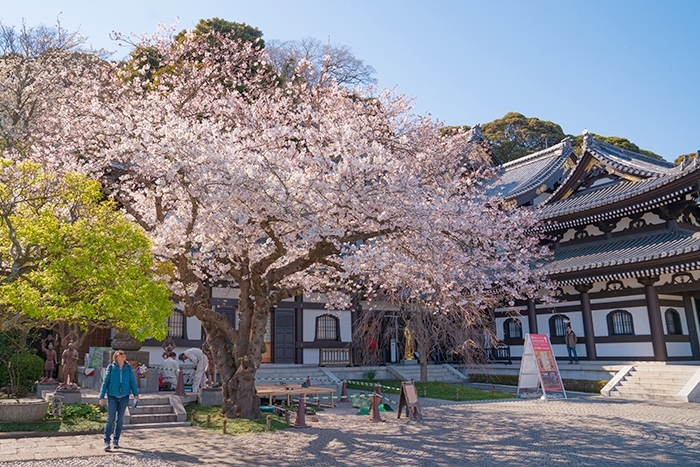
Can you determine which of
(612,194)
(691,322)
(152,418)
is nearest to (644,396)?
(691,322)

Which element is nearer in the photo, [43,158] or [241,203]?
[241,203]

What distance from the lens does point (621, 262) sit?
74.5ft

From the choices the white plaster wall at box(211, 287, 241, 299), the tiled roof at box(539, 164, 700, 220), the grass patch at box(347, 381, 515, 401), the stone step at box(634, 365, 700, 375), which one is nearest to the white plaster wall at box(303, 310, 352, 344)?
the white plaster wall at box(211, 287, 241, 299)

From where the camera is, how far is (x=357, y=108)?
17453mm

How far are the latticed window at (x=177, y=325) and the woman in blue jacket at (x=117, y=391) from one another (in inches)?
Answer: 512

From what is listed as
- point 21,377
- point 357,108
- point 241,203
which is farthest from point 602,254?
point 21,377

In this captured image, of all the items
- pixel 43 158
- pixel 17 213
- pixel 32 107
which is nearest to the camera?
pixel 17 213

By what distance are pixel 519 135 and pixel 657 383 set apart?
35838mm

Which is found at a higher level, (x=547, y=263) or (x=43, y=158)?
(x=43, y=158)

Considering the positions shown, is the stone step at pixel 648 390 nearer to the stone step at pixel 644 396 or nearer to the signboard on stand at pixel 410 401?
the stone step at pixel 644 396

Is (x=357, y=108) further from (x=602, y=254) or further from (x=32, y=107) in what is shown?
(x=32, y=107)

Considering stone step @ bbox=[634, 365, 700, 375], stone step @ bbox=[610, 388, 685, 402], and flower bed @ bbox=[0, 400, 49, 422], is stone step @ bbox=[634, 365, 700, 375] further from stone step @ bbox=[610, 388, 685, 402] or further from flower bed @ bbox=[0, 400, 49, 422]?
flower bed @ bbox=[0, 400, 49, 422]

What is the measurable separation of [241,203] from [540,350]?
41.9ft

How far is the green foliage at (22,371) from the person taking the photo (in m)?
19.8
